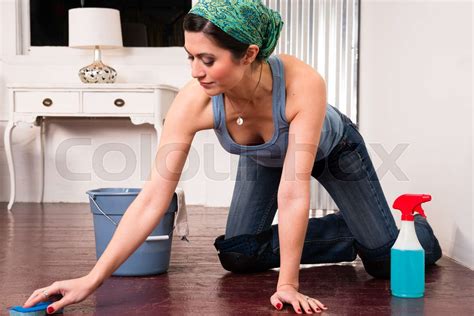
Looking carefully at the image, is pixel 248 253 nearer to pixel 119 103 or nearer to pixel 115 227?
pixel 115 227

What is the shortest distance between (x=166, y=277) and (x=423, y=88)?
129 cm

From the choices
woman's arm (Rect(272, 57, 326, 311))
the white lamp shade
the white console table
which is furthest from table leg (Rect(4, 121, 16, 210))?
A: woman's arm (Rect(272, 57, 326, 311))

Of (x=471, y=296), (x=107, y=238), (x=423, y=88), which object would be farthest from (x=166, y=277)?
(x=423, y=88)

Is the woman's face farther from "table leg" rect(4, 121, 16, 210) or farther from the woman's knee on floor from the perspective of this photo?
"table leg" rect(4, 121, 16, 210)

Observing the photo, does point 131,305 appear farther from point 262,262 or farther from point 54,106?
point 54,106

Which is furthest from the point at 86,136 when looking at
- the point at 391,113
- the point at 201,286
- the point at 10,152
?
the point at 201,286

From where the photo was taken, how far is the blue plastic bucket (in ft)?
7.40

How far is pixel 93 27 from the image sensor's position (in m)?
4.23

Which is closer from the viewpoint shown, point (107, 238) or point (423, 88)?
point (107, 238)

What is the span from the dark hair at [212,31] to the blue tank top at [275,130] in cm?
22

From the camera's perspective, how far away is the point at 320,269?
2416mm

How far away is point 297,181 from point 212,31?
43 centimetres

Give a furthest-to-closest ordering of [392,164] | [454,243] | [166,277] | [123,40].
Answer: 1. [123,40]
2. [392,164]
3. [454,243]
4. [166,277]

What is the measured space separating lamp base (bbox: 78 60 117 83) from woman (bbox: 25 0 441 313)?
7.13 ft
